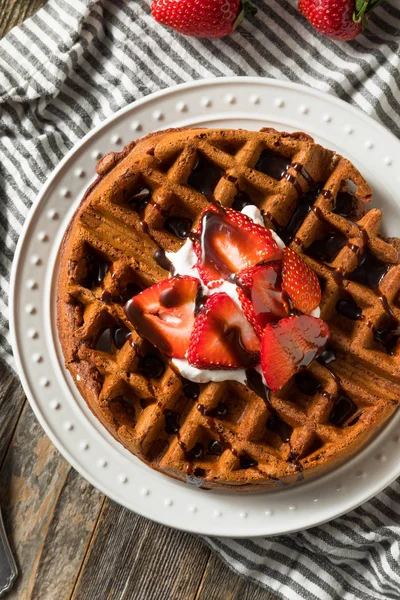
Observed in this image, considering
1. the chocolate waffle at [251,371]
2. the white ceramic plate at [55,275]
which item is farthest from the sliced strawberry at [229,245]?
the white ceramic plate at [55,275]

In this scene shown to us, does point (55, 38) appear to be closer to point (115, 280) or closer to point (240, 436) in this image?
point (115, 280)

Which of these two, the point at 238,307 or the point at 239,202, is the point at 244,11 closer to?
the point at 239,202

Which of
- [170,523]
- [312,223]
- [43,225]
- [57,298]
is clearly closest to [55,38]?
[43,225]

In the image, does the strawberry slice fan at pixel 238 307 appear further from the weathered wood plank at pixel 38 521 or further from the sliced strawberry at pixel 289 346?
the weathered wood plank at pixel 38 521

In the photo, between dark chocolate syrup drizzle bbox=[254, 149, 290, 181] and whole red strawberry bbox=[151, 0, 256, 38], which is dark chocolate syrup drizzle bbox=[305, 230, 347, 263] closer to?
dark chocolate syrup drizzle bbox=[254, 149, 290, 181]

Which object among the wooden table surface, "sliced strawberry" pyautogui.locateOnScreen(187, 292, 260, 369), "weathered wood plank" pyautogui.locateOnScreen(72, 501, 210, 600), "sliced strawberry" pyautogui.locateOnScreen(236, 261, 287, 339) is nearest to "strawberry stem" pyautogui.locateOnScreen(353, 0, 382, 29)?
"sliced strawberry" pyautogui.locateOnScreen(236, 261, 287, 339)

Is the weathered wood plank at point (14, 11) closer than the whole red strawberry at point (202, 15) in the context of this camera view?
No

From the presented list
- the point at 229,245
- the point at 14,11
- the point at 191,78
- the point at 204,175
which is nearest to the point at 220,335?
the point at 229,245
